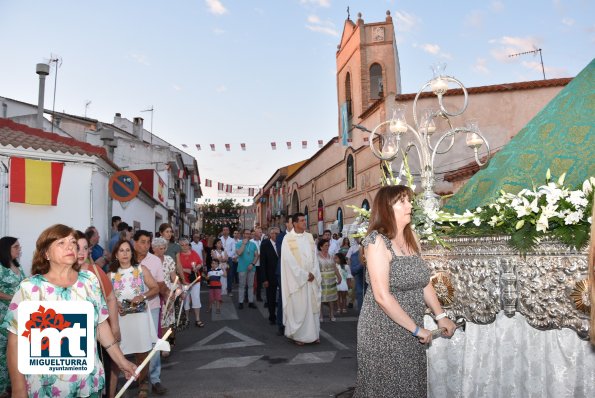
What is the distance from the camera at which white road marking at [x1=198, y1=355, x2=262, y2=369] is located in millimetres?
6703

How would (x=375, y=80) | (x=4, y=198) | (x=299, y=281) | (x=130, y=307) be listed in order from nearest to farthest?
(x=130, y=307)
(x=299, y=281)
(x=4, y=198)
(x=375, y=80)

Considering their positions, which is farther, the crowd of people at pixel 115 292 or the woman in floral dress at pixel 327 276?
the woman in floral dress at pixel 327 276

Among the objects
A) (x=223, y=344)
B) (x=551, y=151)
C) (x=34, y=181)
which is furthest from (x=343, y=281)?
(x=551, y=151)

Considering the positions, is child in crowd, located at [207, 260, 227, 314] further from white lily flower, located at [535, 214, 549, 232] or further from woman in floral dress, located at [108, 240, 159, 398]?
white lily flower, located at [535, 214, 549, 232]

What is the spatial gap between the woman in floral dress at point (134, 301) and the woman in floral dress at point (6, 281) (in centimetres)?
107

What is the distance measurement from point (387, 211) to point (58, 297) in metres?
2.01

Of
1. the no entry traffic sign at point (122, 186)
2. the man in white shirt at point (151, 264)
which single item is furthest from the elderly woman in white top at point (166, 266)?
the no entry traffic sign at point (122, 186)

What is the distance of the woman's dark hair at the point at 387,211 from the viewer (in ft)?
10.6

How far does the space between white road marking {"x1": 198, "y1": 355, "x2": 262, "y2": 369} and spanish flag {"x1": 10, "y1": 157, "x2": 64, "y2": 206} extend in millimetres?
5366

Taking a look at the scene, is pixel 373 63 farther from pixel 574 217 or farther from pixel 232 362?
pixel 574 217

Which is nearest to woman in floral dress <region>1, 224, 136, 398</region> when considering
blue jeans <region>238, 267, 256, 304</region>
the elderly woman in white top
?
the elderly woman in white top

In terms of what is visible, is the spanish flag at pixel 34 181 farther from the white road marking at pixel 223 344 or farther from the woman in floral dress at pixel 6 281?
the woman in floral dress at pixel 6 281

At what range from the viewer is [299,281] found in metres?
8.79

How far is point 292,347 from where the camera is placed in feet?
26.4
